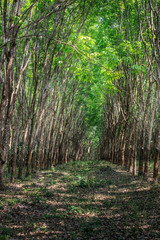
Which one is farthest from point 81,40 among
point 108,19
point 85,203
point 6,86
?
point 108,19

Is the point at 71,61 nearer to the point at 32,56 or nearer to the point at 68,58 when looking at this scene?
the point at 68,58

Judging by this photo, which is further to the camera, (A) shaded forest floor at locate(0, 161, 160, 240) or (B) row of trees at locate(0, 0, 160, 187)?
(B) row of trees at locate(0, 0, 160, 187)

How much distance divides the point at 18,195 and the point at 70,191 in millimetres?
2487

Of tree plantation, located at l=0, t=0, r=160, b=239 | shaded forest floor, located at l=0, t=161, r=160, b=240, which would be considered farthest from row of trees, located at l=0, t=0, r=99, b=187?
shaded forest floor, located at l=0, t=161, r=160, b=240

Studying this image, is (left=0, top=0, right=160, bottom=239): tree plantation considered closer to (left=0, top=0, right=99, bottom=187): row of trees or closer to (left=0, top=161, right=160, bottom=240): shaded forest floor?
(left=0, top=0, right=99, bottom=187): row of trees

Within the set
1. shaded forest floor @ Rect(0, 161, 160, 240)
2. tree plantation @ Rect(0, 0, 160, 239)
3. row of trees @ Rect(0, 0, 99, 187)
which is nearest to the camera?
shaded forest floor @ Rect(0, 161, 160, 240)

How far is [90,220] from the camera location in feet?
20.5

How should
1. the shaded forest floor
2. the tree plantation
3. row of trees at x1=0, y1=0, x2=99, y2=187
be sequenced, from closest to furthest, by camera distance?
the shaded forest floor < row of trees at x1=0, y1=0, x2=99, y2=187 < the tree plantation

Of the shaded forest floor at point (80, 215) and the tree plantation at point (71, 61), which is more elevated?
the tree plantation at point (71, 61)

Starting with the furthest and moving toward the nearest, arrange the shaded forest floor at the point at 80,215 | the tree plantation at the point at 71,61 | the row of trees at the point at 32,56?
the tree plantation at the point at 71,61 < the row of trees at the point at 32,56 < the shaded forest floor at the point at 80,215

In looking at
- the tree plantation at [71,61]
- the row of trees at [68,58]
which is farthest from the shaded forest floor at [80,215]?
the row of trees at [68,58]

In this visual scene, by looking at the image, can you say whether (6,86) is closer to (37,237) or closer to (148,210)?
(37,237)

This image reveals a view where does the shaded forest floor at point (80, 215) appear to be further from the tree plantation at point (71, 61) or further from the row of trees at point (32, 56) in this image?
the row of trees at point (32, 56)

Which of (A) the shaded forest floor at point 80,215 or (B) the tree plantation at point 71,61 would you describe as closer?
(A) the shaded forest floor at point 80,215
